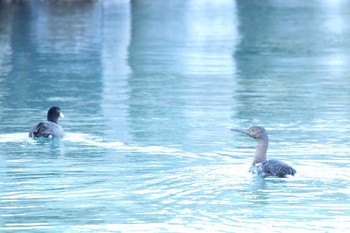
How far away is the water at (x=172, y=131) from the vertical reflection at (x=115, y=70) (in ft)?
0.15

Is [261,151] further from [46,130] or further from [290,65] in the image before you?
[290,65]

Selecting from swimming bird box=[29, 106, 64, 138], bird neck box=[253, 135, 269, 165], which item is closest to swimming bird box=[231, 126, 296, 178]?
bird neck box=[253, 135, 269, 165]

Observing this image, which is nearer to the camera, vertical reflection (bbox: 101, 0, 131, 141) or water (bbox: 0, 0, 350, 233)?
water (bbox: 0, 0, 350, 233)

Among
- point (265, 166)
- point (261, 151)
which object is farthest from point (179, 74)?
point (265, 166)

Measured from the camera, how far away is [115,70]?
98.3ft

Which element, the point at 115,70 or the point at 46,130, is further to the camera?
the point at 115,70

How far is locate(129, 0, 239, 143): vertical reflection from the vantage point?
21.1 meters

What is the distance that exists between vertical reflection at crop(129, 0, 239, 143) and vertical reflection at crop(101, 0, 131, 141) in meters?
0.21

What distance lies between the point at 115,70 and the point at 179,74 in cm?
221

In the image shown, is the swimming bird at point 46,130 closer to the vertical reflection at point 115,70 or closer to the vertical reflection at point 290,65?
the vertical reflection at point 115,70

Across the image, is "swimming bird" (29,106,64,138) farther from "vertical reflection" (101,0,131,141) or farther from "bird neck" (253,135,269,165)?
"bird neck" (253,135,269,165)

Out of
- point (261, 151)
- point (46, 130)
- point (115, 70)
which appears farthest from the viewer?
point (115, 70)

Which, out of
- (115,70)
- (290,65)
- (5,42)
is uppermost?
(290,65)

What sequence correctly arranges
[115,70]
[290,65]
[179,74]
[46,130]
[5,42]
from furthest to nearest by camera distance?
[5,42]
[290,65]
[115,70]
[179,74]
[46,130]
